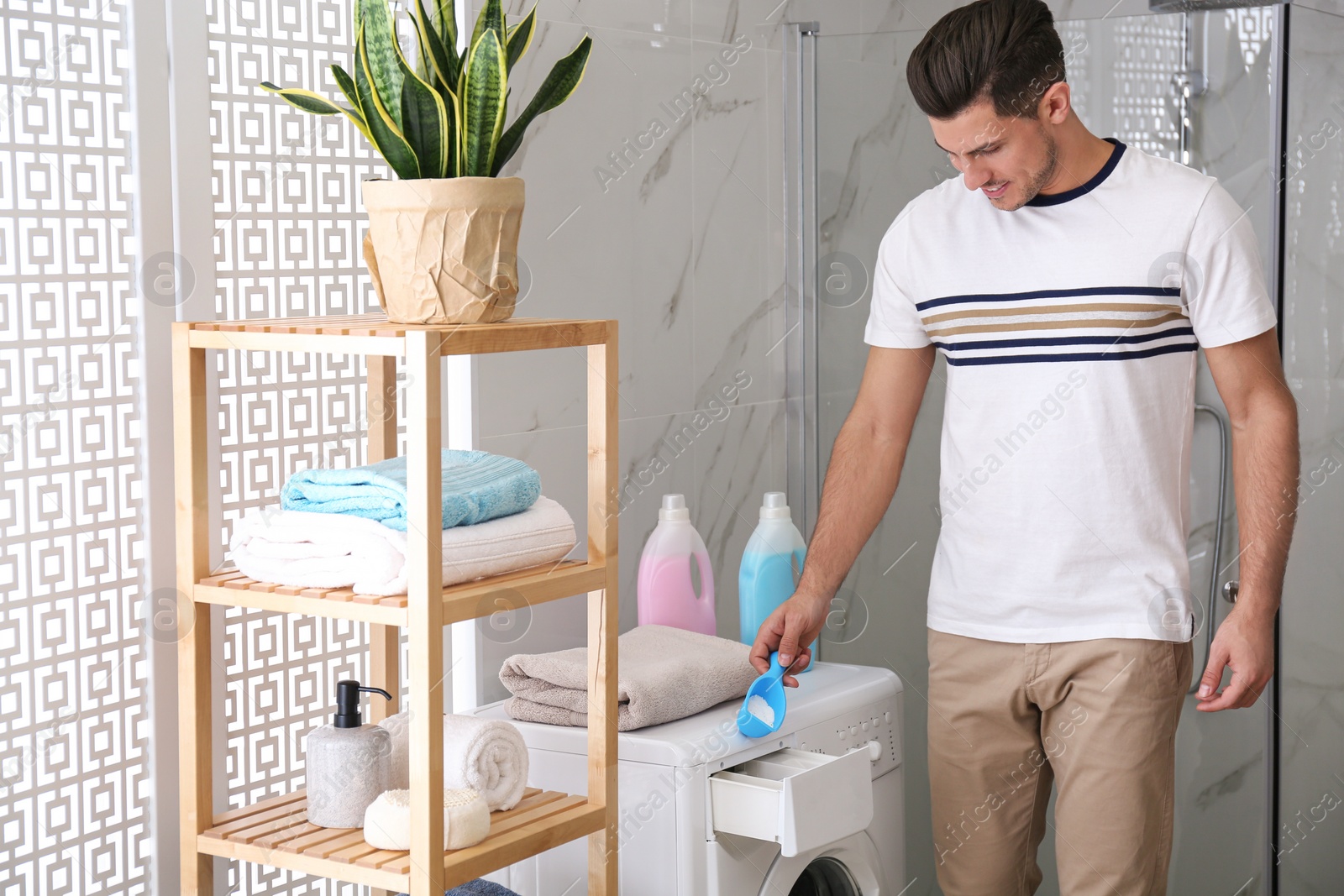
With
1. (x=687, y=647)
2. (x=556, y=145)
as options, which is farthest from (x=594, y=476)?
(x=556, y=145)

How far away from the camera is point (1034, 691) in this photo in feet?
4.83

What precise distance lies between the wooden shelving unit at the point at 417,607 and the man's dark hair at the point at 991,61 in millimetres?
450

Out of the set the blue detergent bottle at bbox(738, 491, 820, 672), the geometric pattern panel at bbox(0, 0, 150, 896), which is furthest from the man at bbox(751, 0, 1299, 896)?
the geometric pattern panel at bbox(0, 0, 150, 896)

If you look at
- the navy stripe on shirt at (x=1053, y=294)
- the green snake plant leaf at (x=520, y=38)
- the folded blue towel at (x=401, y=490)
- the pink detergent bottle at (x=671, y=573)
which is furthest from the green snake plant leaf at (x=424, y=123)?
the pink detergent bottle at (x=671, y=573)

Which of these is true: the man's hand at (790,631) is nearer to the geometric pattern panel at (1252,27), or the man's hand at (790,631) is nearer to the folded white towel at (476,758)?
the folded white towel at (476,758)

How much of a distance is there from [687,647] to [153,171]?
83 centimetres

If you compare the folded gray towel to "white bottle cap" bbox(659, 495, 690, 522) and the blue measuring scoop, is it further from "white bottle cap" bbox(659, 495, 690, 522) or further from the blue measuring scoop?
"white bottle cap" bbox(659, 495, 690, 522)

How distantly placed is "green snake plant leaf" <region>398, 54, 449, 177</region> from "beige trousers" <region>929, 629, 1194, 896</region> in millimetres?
799

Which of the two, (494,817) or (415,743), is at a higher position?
(415,743)

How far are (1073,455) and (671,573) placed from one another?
0.63 m

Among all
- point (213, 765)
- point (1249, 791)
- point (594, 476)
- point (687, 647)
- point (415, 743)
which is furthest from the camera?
point (1249, 791)

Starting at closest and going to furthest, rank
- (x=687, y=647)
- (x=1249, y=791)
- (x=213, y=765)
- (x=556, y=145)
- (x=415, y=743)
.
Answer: (x=415, y=743) → (x=213, y=765) → (x=687, y=647) → (x=556, y=145) → (x=1249, y=791)

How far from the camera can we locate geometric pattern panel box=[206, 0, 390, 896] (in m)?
1.42

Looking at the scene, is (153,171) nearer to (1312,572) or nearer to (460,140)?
(460,140)
